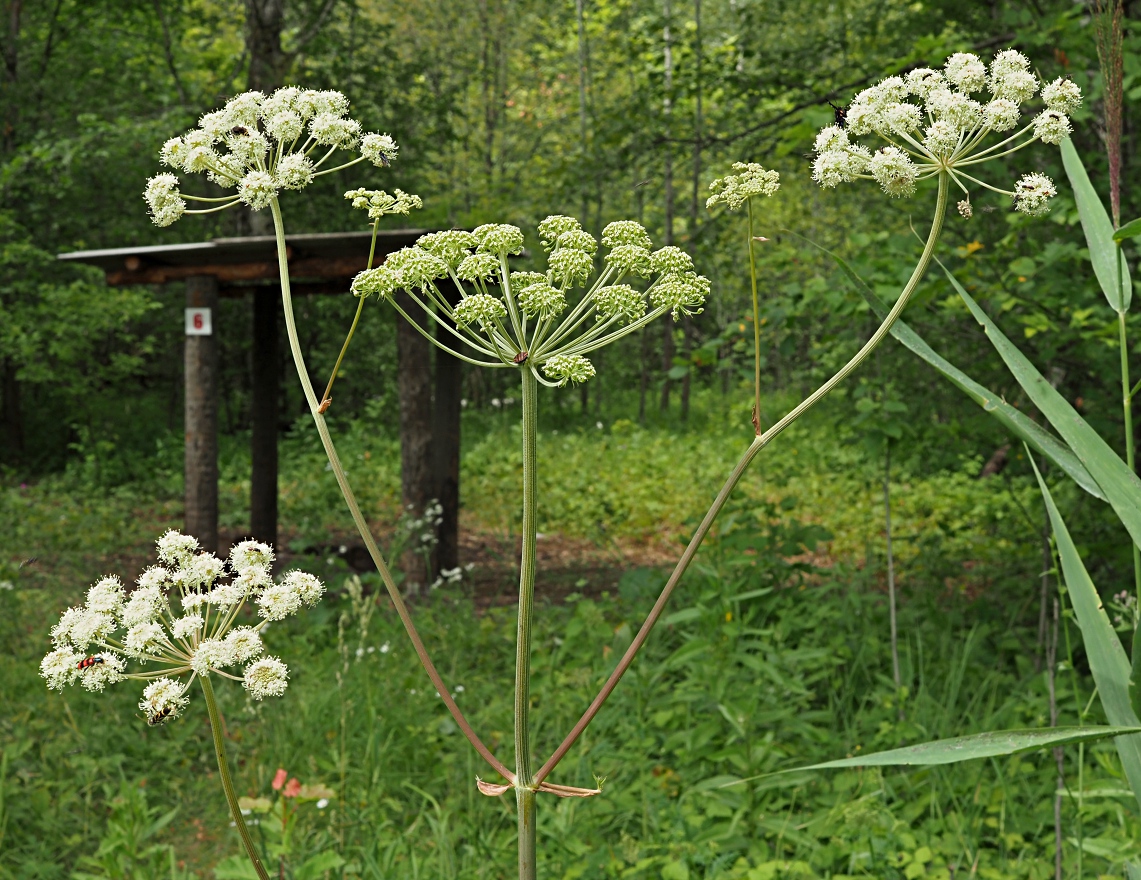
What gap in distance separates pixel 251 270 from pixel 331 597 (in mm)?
A: 2149

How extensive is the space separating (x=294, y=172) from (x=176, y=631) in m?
0.43

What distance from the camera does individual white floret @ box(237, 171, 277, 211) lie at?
34.5 inches

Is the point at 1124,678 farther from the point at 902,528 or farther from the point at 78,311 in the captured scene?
the point at 78,311

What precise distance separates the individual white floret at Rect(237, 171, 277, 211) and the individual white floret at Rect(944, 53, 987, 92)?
2.05ft

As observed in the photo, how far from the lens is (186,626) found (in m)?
0.81

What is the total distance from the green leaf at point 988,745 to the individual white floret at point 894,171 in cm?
47

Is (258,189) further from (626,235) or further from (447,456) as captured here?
(447,456)

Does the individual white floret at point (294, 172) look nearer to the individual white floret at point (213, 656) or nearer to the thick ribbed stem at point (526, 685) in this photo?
the thick ribbed stem at point (526, 685)

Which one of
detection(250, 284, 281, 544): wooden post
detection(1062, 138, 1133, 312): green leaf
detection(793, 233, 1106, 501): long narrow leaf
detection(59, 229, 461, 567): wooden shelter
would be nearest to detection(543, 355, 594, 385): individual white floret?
detection(793, 233, 1106, 501): long narrow leaf

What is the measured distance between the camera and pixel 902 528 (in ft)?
27.8

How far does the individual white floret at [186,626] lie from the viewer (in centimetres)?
80

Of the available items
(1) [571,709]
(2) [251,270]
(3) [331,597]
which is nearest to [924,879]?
(1) [571,709]

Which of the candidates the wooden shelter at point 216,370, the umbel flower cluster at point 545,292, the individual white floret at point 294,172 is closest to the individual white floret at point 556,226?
the umbel flower cluster at point 545,292

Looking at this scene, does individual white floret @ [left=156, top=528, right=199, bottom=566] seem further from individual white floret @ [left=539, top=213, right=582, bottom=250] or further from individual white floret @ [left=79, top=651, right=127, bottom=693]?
individual white floret @ [left=539, top=213, right=582, bottom=250]
